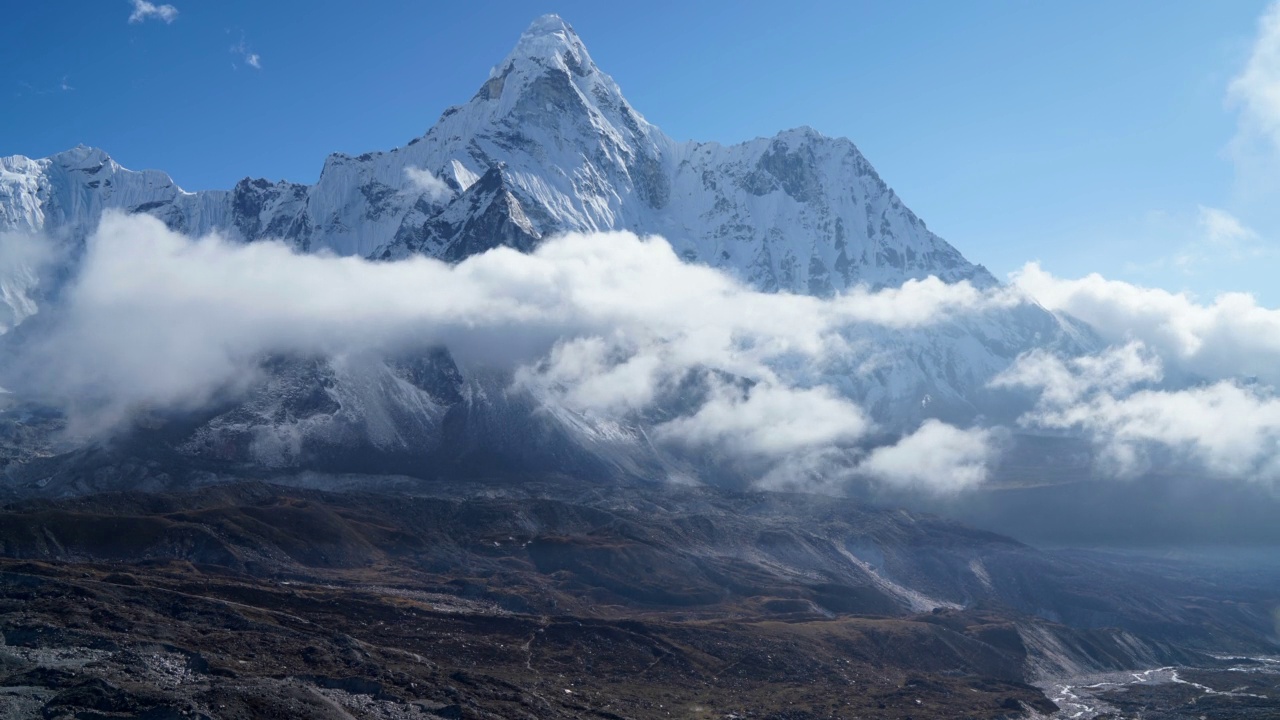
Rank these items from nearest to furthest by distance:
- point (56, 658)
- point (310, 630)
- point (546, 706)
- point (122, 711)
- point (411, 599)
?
point (122, 711)
point (56, 658)
point (546, 706)
point (310, 630)
point (411, 599)

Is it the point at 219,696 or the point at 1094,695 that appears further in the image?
the point at 1094,695

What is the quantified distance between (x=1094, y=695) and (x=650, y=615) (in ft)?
228

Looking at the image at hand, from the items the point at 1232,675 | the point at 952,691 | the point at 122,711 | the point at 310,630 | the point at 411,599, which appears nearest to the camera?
the point at 122,711

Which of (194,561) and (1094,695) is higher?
(194,561)

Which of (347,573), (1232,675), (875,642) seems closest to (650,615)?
(875,642)

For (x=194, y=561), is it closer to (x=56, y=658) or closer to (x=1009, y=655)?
(x=56, y=658)

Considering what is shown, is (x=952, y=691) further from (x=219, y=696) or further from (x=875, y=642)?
(x=219, y=696)

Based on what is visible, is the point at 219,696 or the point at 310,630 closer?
the point at 219,696

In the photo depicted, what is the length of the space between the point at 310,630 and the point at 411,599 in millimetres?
46260

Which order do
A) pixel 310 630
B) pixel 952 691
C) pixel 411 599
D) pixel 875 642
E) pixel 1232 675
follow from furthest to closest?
pixel 1232 675, pixel 875 642, pixel 411 599, pixel 952 691, pixel 310 630

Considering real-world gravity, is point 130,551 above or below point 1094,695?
above

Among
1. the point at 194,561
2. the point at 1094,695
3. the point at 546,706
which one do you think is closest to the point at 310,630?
the point at 546,706

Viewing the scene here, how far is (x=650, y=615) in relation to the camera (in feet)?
635

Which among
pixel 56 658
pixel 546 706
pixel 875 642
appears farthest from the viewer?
pixel 875 642
